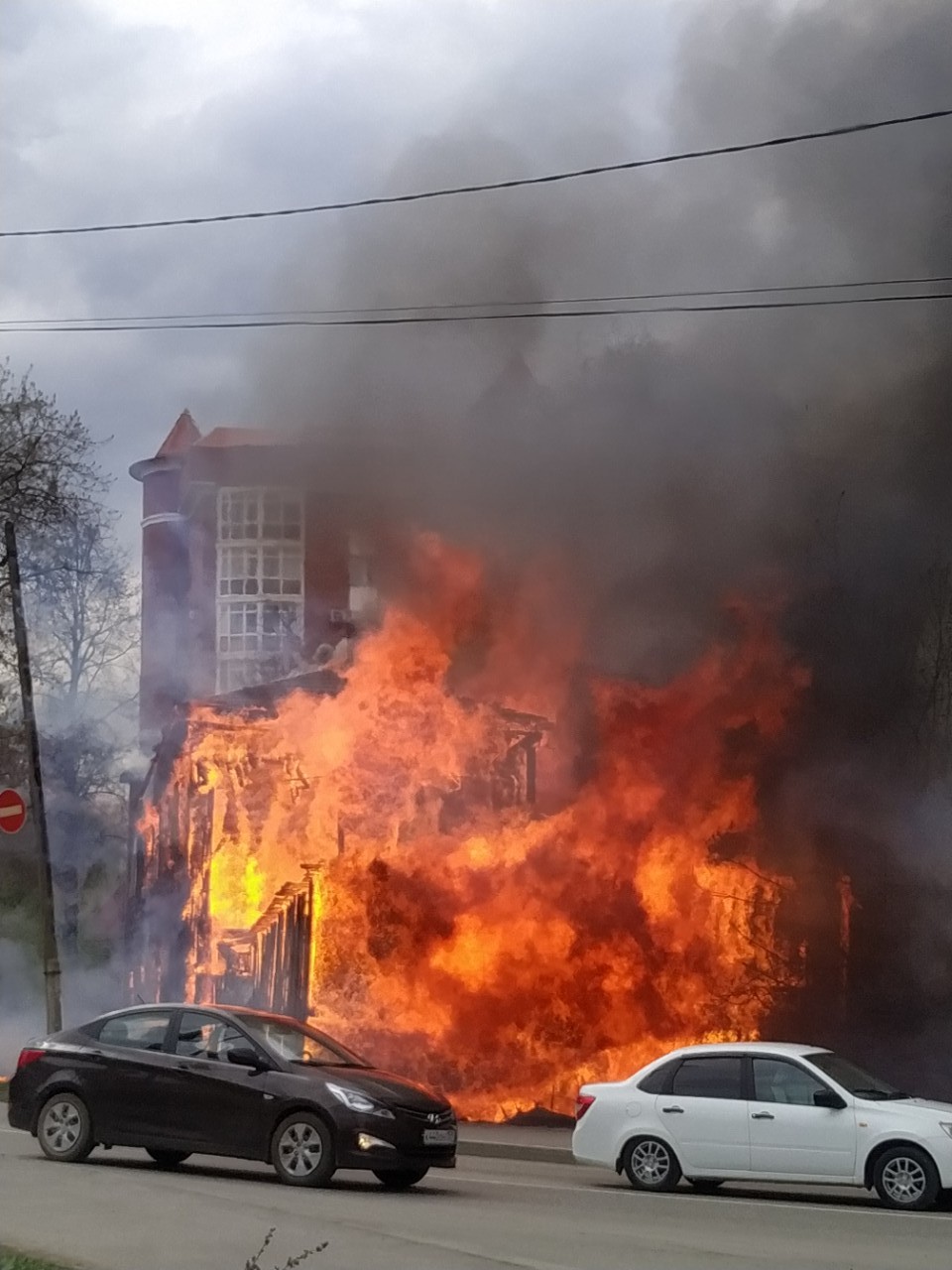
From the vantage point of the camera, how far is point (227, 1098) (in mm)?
11883

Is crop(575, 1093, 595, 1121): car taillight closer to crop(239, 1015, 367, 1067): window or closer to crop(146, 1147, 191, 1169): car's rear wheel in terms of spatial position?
crop(239, 1015, 367, 1067): window

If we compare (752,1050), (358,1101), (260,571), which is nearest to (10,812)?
(260,571)

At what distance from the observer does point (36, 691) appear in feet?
118

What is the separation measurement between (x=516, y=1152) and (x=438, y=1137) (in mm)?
4813

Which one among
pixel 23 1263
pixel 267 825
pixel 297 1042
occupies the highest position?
pixel 267 825

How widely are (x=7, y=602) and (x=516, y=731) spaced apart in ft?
37.1

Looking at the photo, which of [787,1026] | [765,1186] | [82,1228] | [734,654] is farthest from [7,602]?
[82,1228]

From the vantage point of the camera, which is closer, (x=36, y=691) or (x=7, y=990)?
(x=7, y=990)

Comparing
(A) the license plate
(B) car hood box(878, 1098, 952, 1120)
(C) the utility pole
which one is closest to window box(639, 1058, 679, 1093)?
(B) car hood box(878, 1098, 952, 1120)

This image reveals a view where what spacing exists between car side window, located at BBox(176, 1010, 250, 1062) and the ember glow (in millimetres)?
7935

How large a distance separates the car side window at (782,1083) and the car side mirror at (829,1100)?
4cm

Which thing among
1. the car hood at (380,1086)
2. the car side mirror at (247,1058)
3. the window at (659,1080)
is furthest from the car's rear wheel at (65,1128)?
the window at (659,1080)

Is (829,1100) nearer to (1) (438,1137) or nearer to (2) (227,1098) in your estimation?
(1) (438,1137)

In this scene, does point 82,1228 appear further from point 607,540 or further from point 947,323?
point 947,323
